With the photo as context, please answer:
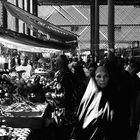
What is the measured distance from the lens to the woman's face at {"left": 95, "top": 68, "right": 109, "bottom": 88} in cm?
351

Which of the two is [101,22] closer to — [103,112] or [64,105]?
[64,105]

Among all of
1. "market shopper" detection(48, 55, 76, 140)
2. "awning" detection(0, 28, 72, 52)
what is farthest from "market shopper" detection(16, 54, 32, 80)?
"market shopper" detection(48, 55, 76, 140)

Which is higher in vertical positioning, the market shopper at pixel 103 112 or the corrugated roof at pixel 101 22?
the corrugated roof at pixel 101 22

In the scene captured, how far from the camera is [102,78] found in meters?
3.52

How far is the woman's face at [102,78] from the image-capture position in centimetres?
351

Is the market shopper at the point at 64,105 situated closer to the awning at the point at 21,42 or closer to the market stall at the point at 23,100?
the market stall at the point at 23,100

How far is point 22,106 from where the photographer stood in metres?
4.91

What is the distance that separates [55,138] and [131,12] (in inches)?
1263

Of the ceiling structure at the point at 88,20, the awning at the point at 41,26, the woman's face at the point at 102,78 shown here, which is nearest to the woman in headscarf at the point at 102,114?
the woman's face at the point at 102,78

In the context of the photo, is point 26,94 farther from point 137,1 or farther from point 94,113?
point 137,1

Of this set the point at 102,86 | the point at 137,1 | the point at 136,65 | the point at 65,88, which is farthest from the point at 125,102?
the point at 137,1

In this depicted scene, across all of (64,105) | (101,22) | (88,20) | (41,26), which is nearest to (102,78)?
(64,105)

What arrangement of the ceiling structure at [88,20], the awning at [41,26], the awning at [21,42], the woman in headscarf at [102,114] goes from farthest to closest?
the ceiling structure at [88,20] → the awning at [41,26] → the awning at [21,42] → the woman in headscarf at [102,114]

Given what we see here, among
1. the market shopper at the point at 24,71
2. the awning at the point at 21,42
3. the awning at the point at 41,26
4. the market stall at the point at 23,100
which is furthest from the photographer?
the market shopper at the point at 24,71
